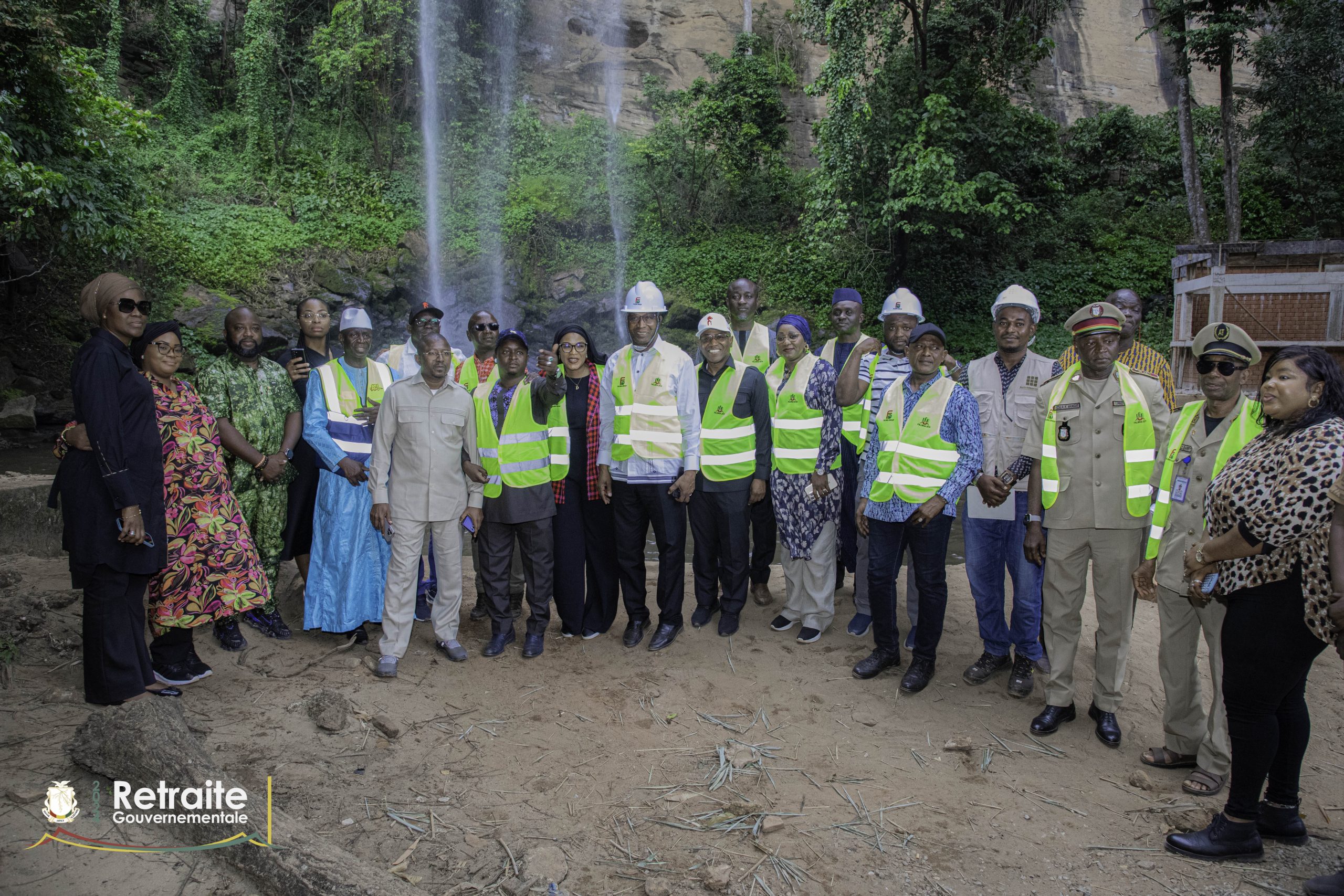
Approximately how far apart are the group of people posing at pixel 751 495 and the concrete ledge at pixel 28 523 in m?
3.40

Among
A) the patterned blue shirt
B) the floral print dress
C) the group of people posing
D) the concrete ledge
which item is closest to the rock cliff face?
the concrete ledge

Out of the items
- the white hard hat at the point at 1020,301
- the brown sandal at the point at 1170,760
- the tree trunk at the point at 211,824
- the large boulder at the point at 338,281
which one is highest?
the large boulder at the point at 338,281

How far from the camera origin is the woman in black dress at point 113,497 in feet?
11.5

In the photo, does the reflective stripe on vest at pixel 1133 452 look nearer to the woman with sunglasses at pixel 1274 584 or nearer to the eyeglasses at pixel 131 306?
the woman with sunglasses at pixel 1274 584

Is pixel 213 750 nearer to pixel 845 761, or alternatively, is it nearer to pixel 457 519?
pixel 457 519

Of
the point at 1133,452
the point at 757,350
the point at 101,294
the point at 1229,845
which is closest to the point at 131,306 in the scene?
the point at 101,294

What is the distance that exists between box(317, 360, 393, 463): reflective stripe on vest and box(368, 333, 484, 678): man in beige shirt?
15.4 inches

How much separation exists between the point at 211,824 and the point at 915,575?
3.46m

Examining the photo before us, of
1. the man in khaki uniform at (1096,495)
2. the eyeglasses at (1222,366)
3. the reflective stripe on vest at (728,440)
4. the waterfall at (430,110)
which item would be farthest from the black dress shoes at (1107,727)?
the waterfall at (430,110)

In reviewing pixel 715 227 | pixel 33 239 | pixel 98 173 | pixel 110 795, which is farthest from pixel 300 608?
pixel 715 227

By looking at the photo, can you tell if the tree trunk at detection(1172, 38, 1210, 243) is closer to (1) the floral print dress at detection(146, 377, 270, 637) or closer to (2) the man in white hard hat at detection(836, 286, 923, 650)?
(2) the man in white hard hat at detection(836, 286, 923, 650)

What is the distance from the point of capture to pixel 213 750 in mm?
3516

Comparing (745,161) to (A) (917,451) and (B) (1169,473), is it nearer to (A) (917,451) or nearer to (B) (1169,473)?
(A) (917,451)

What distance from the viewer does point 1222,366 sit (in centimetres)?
339
